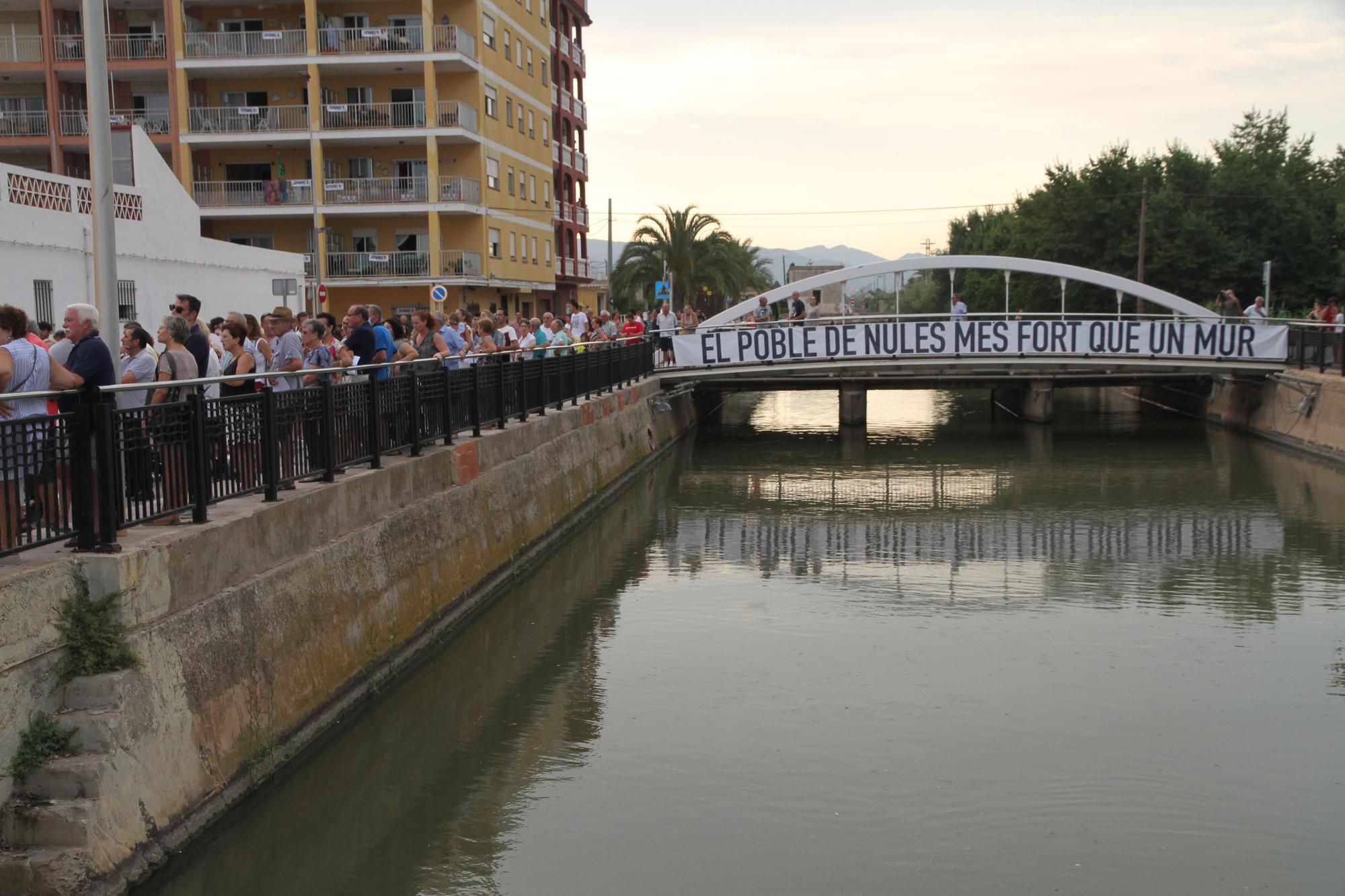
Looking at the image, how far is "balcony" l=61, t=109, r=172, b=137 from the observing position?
4241cm

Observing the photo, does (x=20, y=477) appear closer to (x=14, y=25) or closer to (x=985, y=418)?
(x=985, y=418)

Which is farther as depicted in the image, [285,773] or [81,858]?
[285,773]

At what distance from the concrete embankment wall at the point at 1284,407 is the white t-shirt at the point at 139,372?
21920 mm

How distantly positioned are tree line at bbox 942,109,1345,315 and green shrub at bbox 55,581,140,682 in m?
45.4

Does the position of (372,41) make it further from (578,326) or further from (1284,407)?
(1284,407)

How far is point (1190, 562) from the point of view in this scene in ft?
49.6

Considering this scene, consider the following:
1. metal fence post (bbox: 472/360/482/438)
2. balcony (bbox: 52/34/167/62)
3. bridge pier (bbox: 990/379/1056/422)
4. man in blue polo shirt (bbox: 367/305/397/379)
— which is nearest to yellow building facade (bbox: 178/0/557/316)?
balcony (bbox: 52/34/167/62)

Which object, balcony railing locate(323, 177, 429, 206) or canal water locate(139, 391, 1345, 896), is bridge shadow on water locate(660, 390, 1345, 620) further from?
balcony railing locate(323, 177, 429, 206)

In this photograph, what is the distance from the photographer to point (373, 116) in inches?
1724

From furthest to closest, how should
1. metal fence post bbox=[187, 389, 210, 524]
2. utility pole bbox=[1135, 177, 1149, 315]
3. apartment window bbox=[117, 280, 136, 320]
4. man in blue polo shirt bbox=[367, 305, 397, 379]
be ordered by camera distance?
utility pole bbox=[1135, 177, 1149, 315], apartment window bbox=[117, 280, 136, 320], man in blue polo shirt bbox=[367, 305, 397, 379], metal fence post bbox=[187, 389, 210, 524]

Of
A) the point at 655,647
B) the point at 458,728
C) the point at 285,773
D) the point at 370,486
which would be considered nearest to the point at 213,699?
the point at 285,773

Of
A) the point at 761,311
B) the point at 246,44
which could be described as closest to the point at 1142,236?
the point at 761,311

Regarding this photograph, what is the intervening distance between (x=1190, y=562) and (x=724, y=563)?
18.9 feet

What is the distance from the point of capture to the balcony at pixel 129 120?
42406 millimetres
